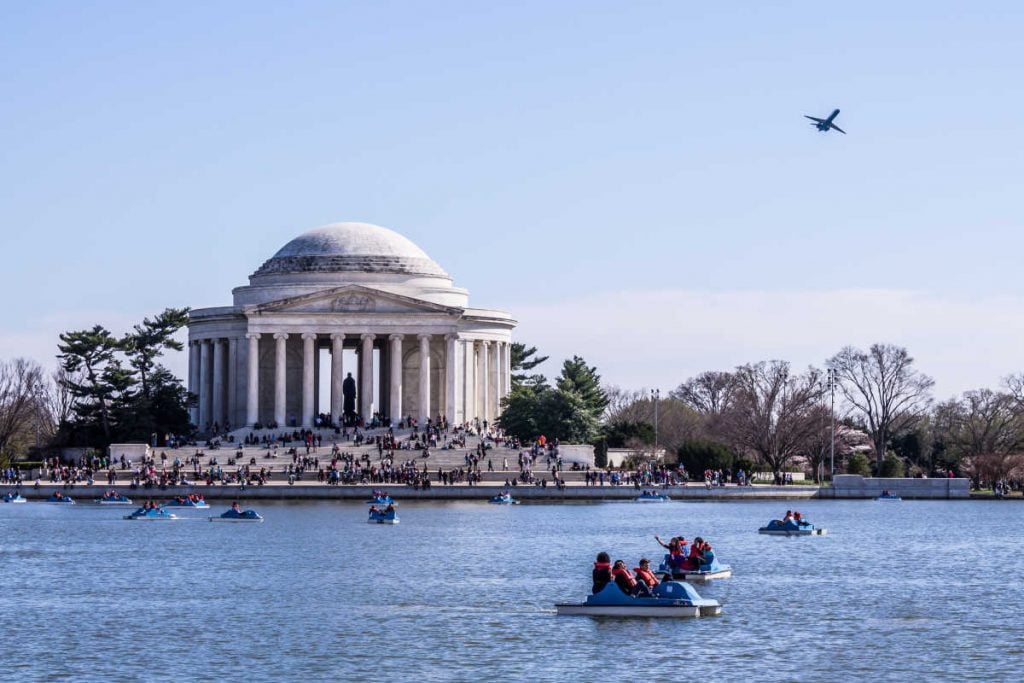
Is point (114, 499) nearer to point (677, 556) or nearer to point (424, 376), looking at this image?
point (424, 376)

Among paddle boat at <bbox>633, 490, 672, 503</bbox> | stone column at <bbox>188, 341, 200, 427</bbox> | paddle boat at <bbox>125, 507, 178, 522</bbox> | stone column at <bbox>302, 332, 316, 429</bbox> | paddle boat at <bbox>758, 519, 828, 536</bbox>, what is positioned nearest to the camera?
paddle boat at <bbox>758, 519, 828, 536</bbox>

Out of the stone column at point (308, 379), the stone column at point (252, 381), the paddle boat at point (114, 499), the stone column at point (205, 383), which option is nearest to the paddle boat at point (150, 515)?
the paddle boat at point (114, 499)

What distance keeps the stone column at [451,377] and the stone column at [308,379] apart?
989 centimetres

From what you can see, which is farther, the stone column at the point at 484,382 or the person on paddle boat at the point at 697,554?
the stone column at the point at 484,382

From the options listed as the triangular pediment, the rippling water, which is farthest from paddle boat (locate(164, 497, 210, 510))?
the triangular pediment

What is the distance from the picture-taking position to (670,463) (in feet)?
488

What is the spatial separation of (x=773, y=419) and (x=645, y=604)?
108 metres

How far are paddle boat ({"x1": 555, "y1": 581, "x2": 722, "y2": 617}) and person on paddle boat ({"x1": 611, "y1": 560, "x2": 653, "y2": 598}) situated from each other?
13 centimetres

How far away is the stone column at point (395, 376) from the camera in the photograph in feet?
495

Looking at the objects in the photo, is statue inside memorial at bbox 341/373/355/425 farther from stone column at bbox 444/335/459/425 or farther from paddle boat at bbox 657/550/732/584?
paddle boat at bbox 657/550/732/584

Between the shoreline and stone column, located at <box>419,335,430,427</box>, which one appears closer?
the shoreline

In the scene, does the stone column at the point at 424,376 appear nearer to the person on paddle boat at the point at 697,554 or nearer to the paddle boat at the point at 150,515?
the paddle boat at the point at 150,515

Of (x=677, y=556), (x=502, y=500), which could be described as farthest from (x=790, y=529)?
(x=502, y=500)

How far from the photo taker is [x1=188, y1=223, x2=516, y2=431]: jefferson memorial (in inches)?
5925
